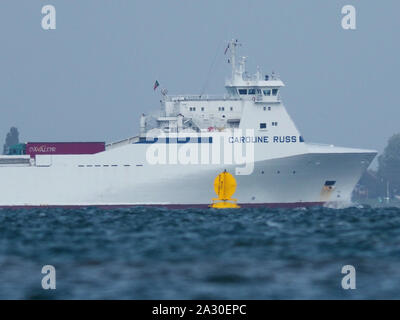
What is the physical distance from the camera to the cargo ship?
190 ft

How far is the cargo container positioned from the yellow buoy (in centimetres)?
812

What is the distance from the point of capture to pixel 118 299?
17281mm

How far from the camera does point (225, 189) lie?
58094 millimetres

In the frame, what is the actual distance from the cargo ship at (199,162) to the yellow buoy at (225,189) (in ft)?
1.19

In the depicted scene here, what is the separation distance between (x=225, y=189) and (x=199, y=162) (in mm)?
2461

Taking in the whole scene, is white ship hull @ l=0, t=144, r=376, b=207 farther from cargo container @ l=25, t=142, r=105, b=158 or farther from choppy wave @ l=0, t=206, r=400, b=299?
choppy wave @ l=0, t=206, r=400, b=299

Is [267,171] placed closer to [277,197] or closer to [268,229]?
[277,197]

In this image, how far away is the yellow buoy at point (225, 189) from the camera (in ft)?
187

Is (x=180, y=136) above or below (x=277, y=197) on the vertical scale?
above

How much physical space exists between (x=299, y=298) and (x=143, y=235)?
504 inches
